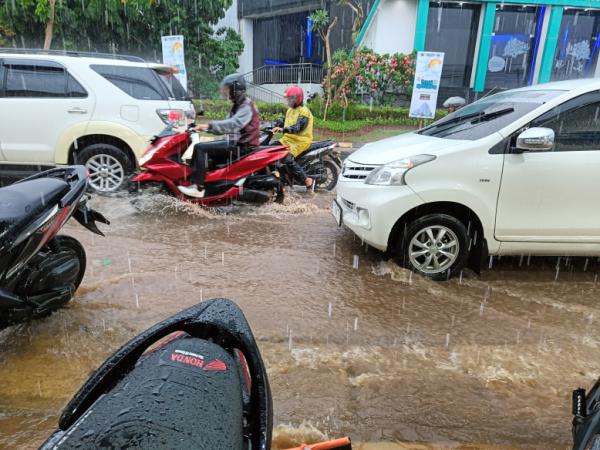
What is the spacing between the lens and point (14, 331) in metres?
3.30

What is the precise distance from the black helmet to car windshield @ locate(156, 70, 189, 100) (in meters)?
1.13

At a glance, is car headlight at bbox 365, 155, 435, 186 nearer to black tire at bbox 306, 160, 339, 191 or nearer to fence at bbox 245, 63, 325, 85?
black tire at bbox 306, 160, 339, 191

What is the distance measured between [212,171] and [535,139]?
13.2 feet

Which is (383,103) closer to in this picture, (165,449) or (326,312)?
(326,312)

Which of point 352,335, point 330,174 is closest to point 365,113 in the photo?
point 330,174

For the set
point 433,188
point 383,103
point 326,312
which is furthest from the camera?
point 383,103

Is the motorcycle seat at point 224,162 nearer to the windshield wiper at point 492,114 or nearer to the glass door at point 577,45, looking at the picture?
the windshield wiper at point 492,114

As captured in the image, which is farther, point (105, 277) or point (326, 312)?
point (105, 277)

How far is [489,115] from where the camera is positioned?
4516mm

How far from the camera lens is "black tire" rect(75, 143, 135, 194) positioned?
6.57 m

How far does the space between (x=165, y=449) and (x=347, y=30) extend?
20070 millimetres

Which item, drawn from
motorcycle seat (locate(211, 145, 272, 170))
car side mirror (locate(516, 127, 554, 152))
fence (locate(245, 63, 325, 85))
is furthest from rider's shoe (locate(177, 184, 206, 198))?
fence (locate(245, 63, 325, 85))

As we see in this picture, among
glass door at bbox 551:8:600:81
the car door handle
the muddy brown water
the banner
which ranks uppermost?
glass door at bbox 551:8:600:81

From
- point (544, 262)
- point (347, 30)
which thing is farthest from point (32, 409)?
point (347, 30)
